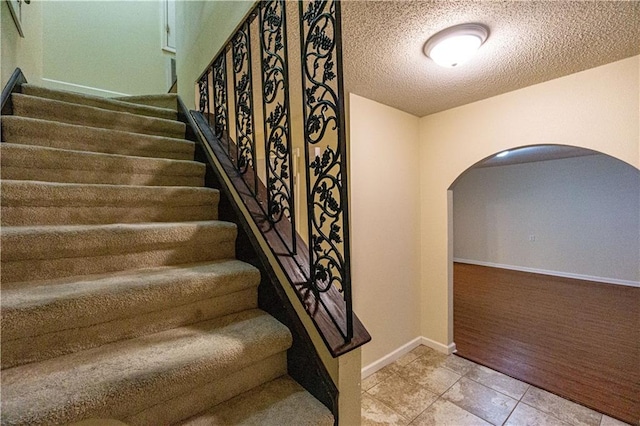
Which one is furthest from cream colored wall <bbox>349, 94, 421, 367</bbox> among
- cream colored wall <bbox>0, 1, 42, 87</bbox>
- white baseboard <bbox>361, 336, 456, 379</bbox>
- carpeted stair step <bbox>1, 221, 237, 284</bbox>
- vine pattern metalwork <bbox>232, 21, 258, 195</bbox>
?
cream colored wall <bbox>0, 1, 42, 87</bbox>

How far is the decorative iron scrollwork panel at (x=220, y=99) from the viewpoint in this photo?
1.93 metres

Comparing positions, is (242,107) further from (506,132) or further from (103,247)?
(506,132)

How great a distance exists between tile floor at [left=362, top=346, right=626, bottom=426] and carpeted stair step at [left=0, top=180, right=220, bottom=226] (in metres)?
1.83

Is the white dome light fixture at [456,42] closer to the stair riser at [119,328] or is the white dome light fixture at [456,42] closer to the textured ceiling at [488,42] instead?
the textured ceiling at [488,42]

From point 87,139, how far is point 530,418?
11.3 feet

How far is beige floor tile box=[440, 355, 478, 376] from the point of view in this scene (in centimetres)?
235

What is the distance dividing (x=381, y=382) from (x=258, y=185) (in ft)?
6.32

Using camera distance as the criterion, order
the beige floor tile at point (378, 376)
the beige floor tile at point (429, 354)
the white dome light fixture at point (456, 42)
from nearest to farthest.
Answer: the white dome light fixture at point (456, 42)
the beige floor tile at point (378, 376)
the beige floor tile at point (429, 354)

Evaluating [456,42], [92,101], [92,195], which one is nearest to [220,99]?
[92,101]

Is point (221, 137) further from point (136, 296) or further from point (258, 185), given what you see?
point (136, 296)

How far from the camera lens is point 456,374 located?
7.52 feet

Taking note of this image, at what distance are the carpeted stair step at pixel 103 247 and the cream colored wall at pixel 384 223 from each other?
1195 mm

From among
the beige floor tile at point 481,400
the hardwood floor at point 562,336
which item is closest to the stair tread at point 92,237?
the beige floor tile at point 481,400

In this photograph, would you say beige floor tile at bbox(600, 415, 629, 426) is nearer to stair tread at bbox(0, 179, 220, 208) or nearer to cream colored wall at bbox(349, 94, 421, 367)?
cream colored wall at bbox(349, 94, 421, 367)
